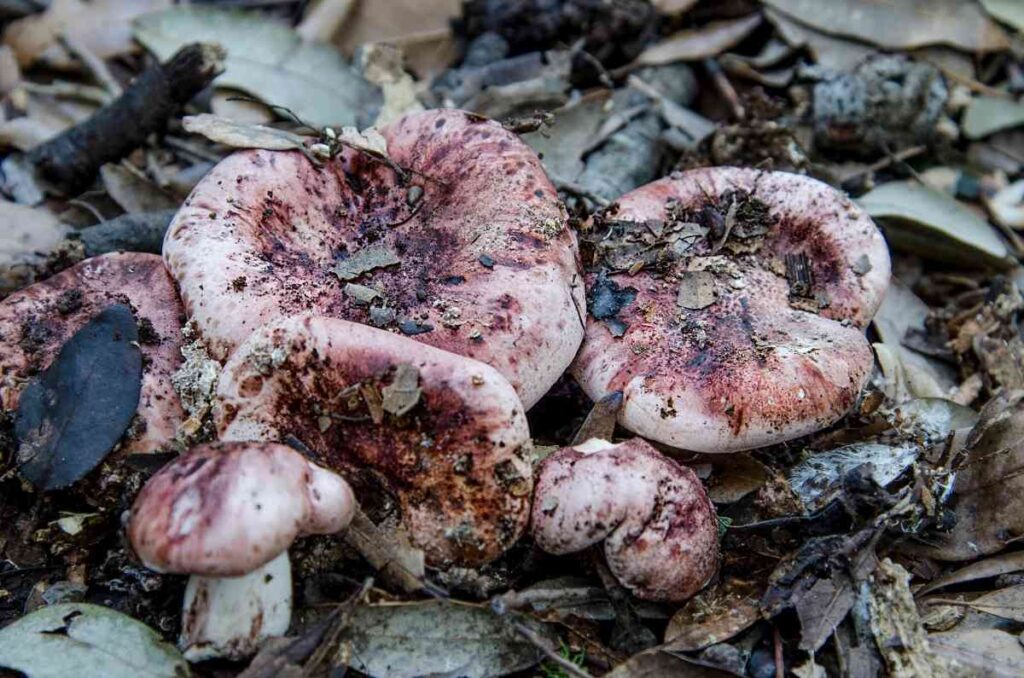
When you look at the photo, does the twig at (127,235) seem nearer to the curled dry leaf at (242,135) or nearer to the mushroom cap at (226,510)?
the curled dry leaf at (242,135)

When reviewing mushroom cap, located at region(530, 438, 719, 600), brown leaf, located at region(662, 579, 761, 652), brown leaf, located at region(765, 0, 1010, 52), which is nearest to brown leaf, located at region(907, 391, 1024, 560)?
brown leaf, located at region(662, 579, 761, 652)

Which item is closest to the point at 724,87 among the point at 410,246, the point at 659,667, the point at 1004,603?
the point at 410,246

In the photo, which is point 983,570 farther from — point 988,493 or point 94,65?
point 94,65

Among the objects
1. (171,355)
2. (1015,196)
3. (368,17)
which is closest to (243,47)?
(368,17)

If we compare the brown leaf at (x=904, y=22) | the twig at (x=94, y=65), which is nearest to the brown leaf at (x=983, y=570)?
the brown leaf at (x=904, y=22)

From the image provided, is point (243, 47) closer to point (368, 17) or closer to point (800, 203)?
point (368, 17)
